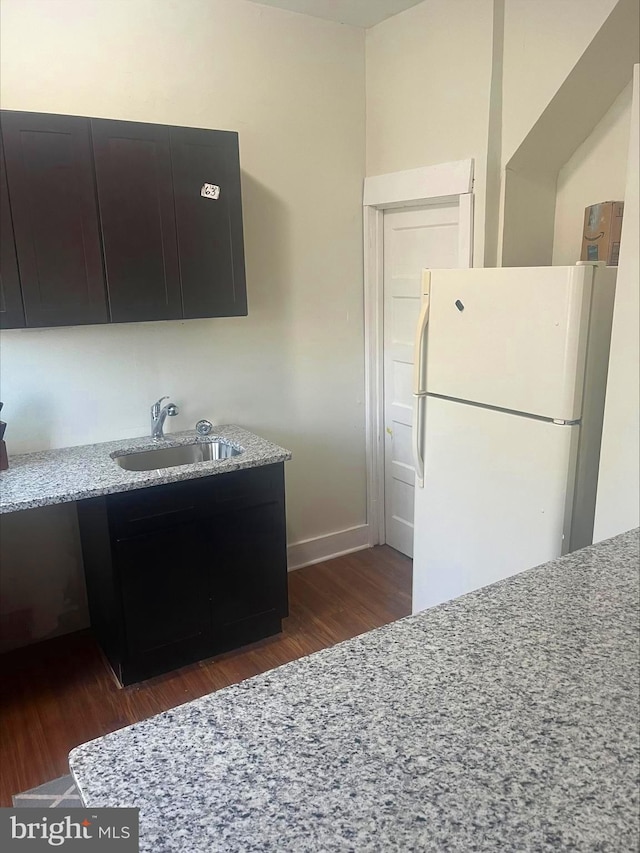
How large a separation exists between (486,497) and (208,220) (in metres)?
1.64

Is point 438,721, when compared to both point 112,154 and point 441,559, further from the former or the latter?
point 112,154

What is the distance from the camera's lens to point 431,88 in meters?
3.02

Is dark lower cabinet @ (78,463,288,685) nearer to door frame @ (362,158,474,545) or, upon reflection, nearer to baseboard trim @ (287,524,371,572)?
baseboard trim @ (287,524,371,572)

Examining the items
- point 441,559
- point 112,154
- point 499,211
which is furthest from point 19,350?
point 499,211

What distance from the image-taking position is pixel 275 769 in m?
0.90

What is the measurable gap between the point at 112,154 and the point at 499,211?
1.68 metres

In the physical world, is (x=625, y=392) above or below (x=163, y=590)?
above

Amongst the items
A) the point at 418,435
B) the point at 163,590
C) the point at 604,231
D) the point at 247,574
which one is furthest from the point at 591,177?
the point at 163,590

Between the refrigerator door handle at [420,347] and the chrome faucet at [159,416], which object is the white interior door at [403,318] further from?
the chrome faucet at [159,416]

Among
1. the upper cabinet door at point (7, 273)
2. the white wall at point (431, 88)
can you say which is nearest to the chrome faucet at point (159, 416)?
the upper cabinet door at point (7, 273)

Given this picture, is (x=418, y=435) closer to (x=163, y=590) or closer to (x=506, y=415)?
(x=506, y=415)

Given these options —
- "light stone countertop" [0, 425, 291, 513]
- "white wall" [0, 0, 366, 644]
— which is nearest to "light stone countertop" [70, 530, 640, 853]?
"light stone countertop" [0, 425, 291, 513]

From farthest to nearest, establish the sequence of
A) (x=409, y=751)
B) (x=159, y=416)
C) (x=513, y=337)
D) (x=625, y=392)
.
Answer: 1. (x=159, y=416)
2. (x=513, y=337)
3. (x=625, y=392)
4. (x=409, y=751)

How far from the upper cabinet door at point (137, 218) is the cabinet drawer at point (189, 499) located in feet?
2.39
